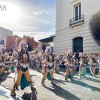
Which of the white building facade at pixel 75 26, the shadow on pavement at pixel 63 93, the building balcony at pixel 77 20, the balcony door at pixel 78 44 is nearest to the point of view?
the shadow on pavement at pixel 63 93

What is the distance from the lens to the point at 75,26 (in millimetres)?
22562

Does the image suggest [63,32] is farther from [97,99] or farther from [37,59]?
[97,99]

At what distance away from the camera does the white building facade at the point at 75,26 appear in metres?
20.4

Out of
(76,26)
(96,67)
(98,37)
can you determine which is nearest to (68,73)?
(96,67)

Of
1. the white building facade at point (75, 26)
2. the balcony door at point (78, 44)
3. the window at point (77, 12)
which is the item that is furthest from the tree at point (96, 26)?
the window at point (77, 12)

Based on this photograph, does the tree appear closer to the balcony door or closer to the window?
the balcony door

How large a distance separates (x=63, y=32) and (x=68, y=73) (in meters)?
13.3

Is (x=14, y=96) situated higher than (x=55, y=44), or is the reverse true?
(x=55, y=44)

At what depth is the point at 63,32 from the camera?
24.9m

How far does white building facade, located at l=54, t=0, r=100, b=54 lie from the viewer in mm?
20438

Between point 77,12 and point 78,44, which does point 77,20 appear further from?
point 78,44

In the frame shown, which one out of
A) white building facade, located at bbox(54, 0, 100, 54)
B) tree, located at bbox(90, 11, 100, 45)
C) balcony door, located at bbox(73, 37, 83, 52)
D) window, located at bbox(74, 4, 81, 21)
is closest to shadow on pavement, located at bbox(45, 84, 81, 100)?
tree, located at bbox(90, 11, 100, 45)

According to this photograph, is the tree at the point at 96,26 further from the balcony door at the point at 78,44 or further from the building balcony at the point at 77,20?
the balcony door at the point at 78,44

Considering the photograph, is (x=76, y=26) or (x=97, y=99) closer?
(x=97, y=99)
